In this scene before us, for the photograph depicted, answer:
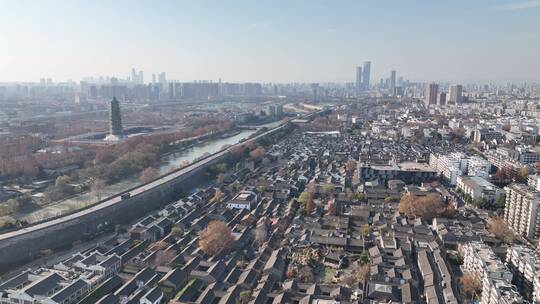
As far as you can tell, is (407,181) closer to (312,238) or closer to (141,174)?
(312,238)

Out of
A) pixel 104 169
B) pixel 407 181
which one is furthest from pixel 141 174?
pixel 407 181

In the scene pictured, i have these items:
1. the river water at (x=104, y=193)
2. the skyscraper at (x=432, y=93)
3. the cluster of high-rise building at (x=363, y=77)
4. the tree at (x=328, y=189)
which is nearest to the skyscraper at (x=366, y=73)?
the cluster of high-rise building at (x=363, y=77)

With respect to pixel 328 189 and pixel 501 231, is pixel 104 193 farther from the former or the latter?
pixel 501 231

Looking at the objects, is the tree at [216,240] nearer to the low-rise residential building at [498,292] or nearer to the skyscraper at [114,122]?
the low-rise residential building at [498,292]

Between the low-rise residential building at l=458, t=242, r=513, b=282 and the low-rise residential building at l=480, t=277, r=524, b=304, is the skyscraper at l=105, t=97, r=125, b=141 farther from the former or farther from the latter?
the low-rise residential building at l=480, t=277, r=524, b=304

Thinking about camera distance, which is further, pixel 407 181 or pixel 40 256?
pixel 407 181
